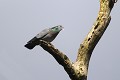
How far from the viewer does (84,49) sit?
10.7 ft

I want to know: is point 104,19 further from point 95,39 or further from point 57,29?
point 57,29

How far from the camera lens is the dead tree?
304 centimetres

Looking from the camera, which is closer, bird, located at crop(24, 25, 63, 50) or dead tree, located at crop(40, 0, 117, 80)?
dead tree, located at crop(40, 0, 117, 80)

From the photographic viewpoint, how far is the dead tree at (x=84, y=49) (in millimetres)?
3041

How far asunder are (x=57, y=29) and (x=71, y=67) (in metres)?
0.56

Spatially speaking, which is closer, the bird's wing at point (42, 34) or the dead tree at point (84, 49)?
the dead tree at point (84, 49)

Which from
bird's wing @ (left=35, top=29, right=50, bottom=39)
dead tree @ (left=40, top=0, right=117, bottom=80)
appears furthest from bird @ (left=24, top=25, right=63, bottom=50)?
dead tree @ (left=40, top=0, right=117, bottom=80)

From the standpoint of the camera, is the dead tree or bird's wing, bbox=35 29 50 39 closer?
the dead tree

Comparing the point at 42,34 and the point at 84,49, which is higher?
the point at 42,34

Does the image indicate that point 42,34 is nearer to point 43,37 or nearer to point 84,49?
point 43,37

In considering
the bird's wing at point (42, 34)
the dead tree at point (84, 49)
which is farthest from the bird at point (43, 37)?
the dead tree at point (84, 49)

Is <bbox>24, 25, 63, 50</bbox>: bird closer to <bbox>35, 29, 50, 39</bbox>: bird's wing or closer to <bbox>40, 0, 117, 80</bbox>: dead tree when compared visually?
<bbox>35, 29, 50, 39</bbox>: bird's wing

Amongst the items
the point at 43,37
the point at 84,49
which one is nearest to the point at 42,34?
the point at 43,37

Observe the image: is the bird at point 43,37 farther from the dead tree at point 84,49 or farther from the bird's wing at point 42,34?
the dead tree at point 84,49
